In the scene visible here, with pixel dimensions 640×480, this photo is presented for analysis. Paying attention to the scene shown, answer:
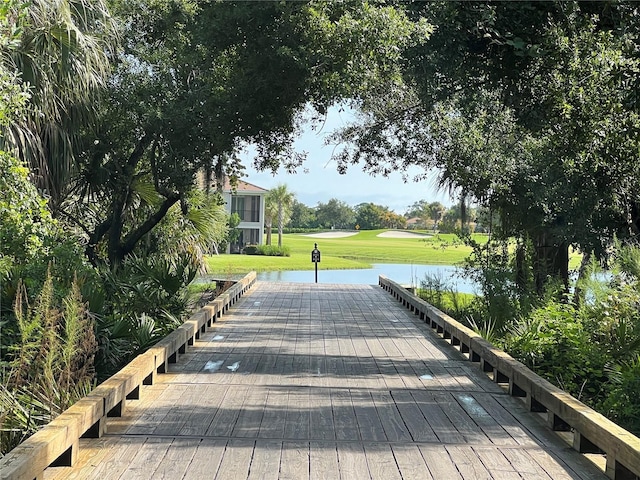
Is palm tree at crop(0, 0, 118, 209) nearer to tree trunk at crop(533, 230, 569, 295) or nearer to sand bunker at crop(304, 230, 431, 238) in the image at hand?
tree trunk at crop(533, 230, 569, 295)

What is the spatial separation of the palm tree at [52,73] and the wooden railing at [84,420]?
12.5 ft

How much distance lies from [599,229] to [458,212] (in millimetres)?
4210

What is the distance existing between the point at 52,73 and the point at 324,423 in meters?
6.96

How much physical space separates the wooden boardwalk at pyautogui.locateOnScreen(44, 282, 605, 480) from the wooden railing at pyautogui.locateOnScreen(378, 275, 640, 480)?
0.40 feet

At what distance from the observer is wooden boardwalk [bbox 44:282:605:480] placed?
14.1 feet

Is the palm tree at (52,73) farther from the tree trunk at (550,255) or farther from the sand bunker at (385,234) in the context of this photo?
the sand bunker at (385,234)

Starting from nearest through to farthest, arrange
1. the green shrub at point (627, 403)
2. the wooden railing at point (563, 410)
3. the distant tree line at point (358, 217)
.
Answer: the wooden railing at point (563, 410) < the green shrub at point (627, 403) < the distant tree line at point (358, 217)

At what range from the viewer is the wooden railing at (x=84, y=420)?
3643 mm

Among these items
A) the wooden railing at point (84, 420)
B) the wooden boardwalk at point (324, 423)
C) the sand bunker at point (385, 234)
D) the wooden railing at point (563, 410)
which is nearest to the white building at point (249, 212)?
the wooden boardwalk at point (324, 423)

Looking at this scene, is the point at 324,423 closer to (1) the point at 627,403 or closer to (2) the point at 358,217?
(1) the point at 627,403

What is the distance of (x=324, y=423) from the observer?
5316 millimetres

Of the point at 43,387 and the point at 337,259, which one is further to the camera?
the point at 337,259

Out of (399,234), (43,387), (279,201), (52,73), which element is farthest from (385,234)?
(43,387)

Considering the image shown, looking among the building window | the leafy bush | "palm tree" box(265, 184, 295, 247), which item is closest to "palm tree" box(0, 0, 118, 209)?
the leafy bush
